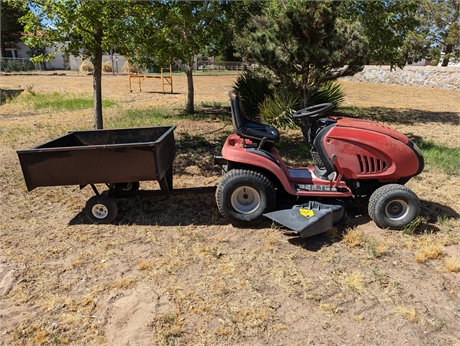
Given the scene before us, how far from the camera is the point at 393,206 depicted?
3.95 m

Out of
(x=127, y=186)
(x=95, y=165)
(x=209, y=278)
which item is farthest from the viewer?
(x=127, y=186)

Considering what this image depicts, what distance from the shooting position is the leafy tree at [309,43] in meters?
7.23

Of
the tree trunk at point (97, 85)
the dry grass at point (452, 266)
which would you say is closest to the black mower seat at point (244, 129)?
the dry grass at point (452, 266)

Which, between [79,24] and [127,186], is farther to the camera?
[79,24]

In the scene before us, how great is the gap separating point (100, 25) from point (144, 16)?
770mm

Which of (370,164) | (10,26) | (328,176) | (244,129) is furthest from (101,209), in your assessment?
(10,26)

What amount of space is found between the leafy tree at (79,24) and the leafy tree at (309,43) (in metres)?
3.06

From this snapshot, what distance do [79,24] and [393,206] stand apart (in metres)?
5.11

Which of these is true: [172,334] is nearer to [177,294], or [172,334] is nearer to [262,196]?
[177,294]

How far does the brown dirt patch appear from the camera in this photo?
8.48 feet

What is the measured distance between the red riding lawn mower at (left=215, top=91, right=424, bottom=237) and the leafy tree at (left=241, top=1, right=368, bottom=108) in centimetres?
367

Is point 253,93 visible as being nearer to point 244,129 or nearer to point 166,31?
point 166,31

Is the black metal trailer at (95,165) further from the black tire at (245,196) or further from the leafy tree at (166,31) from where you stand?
the leafy tree at (166,31)

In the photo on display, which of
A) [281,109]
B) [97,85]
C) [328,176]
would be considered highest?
[97,85]
